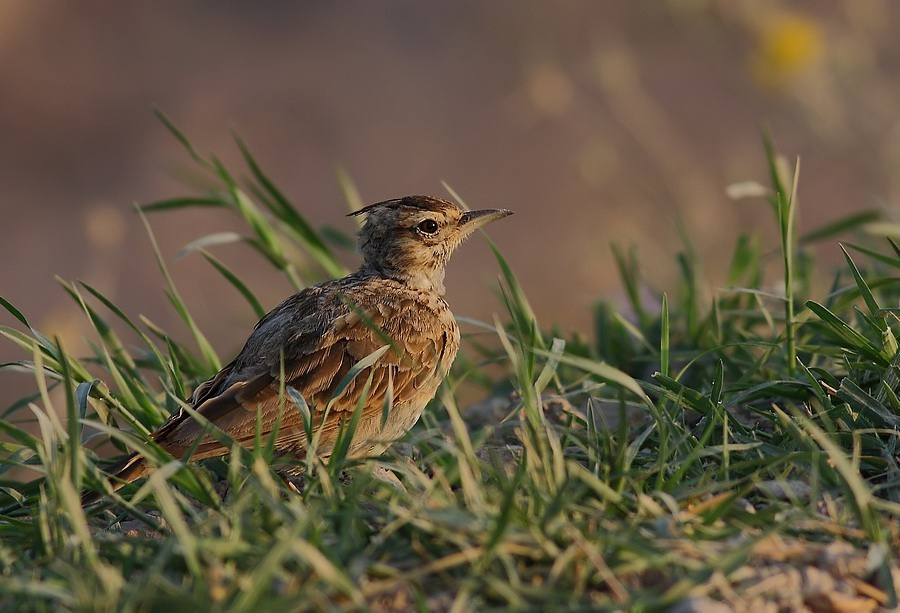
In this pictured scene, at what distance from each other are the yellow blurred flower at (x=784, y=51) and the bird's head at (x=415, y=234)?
10.0 ft

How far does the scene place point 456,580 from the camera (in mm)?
2588

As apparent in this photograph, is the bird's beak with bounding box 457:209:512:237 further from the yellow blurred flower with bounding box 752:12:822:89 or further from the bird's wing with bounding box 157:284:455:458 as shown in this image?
the yellow blurred flower with bounding box 752:12:822:89

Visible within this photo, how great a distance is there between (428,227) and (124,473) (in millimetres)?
1960

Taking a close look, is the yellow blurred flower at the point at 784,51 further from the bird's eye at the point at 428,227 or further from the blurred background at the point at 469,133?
the bird's eye at the point at 428,227

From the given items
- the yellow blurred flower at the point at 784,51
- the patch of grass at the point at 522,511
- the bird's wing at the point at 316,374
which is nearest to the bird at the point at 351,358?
the bird's wing at the point at 316,374

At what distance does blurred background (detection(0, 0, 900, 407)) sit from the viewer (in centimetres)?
799

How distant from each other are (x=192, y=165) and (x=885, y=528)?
431 inches

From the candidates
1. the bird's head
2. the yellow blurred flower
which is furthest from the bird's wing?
the yellow blurred flower

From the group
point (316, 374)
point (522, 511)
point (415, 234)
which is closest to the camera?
point (522, 511)

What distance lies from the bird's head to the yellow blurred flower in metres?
3.05

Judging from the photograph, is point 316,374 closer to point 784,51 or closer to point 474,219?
point 474,219

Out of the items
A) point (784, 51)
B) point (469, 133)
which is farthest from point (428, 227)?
point (469, 133)

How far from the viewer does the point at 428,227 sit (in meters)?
4.99

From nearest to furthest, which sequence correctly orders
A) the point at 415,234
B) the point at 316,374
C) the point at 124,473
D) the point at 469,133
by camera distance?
the point at 124,473, the point at 316,374, the point at 415,234, the point at 469,133
